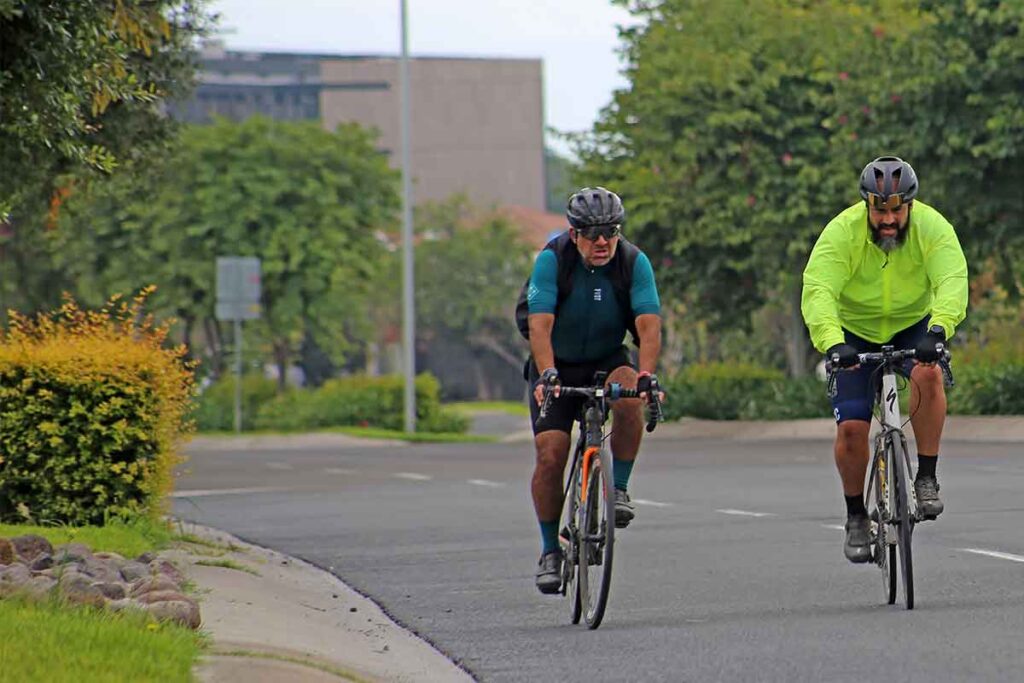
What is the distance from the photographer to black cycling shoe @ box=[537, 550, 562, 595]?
1027 centimetres

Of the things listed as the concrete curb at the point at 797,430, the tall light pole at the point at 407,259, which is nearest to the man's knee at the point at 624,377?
the concrete curb at the point at 797,430

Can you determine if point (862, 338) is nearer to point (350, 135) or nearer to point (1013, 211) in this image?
point (1013, 211)

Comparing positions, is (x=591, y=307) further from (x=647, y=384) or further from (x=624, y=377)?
(x=647, y=384)

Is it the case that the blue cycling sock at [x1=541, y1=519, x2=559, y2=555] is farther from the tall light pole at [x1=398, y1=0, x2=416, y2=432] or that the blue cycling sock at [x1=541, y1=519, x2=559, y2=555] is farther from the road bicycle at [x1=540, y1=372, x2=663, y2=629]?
the tall light pole at [x1=398, y1=0, x2=416, y2=432]

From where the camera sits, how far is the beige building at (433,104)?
370 ft

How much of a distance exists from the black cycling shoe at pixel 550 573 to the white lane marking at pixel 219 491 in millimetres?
12163

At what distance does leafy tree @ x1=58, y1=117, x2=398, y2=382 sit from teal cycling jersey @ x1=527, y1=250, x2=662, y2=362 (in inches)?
1595

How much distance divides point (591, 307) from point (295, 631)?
1904 millimetres

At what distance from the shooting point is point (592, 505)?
9.94 metres

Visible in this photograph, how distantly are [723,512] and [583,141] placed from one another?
22.1m

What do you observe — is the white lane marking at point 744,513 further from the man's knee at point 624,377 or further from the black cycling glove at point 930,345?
the black cycling glove at point 930,345

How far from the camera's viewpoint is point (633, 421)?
1025 centimetres

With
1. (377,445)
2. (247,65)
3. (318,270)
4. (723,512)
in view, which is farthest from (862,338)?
(247,65)

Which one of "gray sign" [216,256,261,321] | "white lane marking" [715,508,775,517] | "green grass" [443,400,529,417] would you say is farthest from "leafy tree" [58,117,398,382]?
"white lane marking" [715,508,775,517]
